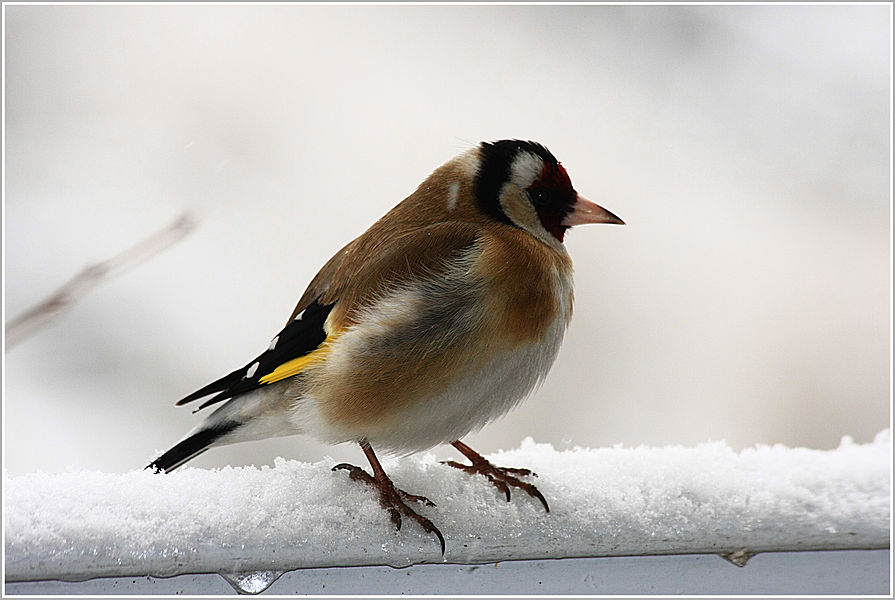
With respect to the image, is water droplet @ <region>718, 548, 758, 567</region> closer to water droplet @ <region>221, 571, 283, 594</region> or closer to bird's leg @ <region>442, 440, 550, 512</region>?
bird's leg @ <region>442, 440, 550, 512</region>

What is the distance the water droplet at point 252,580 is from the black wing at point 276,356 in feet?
0.99

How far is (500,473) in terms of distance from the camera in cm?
137

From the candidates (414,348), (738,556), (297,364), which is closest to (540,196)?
(414,348)

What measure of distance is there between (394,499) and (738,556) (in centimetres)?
45

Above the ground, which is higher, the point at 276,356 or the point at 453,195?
the point at 453,195

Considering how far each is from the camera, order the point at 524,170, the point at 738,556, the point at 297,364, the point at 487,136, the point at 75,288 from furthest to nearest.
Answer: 1. the point at 487,136
2. the point at 524,170
3. the point at 297,364
4. the point at 738,556
5. the point at 75,288

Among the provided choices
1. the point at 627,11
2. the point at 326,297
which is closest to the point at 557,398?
the point at 627,11

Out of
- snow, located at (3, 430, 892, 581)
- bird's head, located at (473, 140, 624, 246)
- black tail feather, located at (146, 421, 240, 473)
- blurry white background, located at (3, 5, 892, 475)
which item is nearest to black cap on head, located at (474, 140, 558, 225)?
bird's head, located at (473, 140, 624, 246)

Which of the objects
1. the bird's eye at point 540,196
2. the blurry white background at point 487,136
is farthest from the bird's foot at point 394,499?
the blurry white background at point 487,136

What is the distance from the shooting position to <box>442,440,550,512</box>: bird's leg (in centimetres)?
131

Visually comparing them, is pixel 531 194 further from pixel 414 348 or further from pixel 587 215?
pixel 414 348

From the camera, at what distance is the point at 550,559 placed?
1196 mm

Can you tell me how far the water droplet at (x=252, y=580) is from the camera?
1101 mm

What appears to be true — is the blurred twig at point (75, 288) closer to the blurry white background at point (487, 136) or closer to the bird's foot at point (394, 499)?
the bird's foot at point (394, 499)
